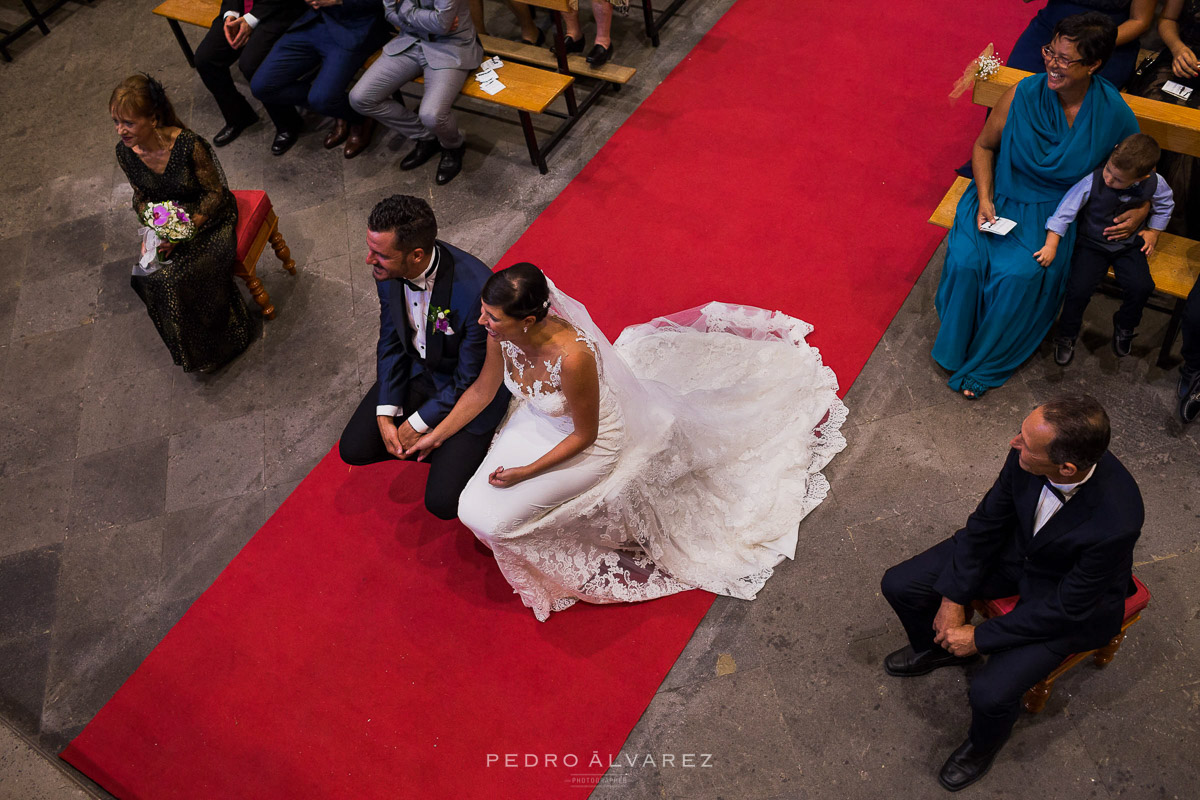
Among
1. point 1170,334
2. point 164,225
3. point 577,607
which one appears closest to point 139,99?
point 164,225

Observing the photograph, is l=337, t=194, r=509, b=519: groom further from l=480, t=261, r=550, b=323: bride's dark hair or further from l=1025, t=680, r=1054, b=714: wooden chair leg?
l=1025, t=680, r=1054, b=714: wooden chair leg

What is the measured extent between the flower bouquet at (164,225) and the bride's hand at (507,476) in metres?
2.14

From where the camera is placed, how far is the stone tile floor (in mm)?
3189

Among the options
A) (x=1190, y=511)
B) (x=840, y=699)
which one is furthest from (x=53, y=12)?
(x=1190, y=511)

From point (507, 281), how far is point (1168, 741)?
8.82 ft

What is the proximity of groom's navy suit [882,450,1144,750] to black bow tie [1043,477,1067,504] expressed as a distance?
0.02m

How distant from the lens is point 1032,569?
2.75 metres

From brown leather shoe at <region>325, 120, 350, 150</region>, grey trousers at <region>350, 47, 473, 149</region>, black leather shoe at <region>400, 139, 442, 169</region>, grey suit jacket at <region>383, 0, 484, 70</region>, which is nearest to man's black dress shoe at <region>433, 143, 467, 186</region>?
grey trousers at <region>350, 47, 473, 149</region>

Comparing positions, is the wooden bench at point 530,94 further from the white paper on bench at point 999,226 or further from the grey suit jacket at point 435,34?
the white paper on bench at point 999,226

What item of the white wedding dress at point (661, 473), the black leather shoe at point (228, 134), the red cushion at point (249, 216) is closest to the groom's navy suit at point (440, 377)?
the white wedding dress at point (661, 473)

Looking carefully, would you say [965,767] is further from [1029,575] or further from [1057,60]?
[1057,60]

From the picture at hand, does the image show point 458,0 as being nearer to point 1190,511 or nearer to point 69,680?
point 69,680

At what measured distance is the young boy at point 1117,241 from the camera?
140 inches

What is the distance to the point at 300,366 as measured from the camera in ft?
15.3
